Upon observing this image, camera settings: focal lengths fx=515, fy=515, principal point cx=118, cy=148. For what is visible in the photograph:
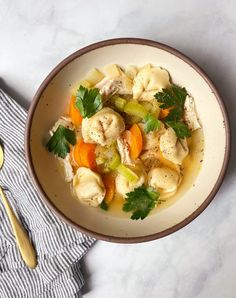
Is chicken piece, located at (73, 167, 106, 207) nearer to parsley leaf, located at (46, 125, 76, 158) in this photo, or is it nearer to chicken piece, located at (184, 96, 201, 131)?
parsley leaf, located at (46, 125, 76, 158)

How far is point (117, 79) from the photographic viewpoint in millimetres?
1458

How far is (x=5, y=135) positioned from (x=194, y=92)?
571mm

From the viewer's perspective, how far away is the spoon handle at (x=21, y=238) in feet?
5.06

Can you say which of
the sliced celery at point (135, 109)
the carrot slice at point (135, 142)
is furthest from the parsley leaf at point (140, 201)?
the sliced celery at point (135, 109)

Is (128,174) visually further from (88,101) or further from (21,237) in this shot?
(21,237)

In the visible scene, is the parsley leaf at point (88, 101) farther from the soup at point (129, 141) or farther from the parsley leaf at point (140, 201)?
the parsley leaf at point (140, 201)

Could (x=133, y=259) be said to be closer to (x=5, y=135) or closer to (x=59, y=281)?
(x=59, y=281)

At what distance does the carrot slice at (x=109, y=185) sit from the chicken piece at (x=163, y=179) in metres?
0.11

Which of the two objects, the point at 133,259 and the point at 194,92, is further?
the point at 133,259

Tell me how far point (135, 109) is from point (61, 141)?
9.1 inches

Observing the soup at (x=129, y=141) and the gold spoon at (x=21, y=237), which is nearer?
the soup at (x=129, y=141)

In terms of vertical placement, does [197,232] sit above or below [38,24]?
below

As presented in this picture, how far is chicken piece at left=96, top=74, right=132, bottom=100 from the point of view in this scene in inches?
57.2

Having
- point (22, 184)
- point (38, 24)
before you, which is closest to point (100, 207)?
point (22, 184)
